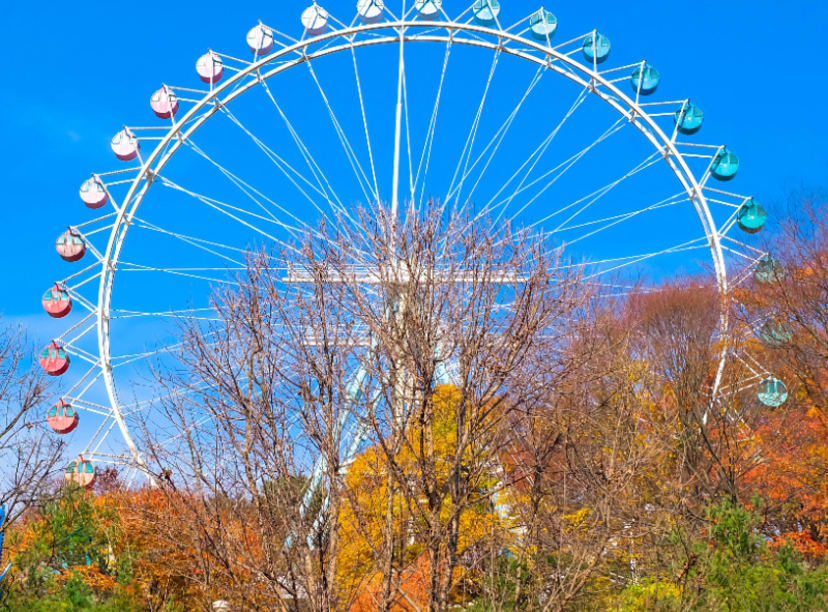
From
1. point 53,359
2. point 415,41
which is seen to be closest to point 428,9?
point 415,41

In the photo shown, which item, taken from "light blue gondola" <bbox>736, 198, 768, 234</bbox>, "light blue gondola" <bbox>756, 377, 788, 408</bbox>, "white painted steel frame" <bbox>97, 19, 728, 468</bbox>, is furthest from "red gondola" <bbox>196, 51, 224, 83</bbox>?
"light blue gondola" <bbox>756, 377, 788, 408</bbox>

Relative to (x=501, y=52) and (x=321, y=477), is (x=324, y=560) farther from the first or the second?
(x=501, y=52)

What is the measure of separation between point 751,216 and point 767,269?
2.81 meters

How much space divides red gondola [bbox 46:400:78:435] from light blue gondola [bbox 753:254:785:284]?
17.4 meters

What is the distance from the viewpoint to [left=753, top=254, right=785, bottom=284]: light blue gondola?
771 inches

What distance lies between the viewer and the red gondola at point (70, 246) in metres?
24.4

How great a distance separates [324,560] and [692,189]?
16404mm

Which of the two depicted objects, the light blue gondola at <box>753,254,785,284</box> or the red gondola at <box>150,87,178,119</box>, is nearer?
the light blue gondola at <box>753,254,785,284</box>

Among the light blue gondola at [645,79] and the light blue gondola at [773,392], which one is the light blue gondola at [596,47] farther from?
the light blue gondola at [773,392]

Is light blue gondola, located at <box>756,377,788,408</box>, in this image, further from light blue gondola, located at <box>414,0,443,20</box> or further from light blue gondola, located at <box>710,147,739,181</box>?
light blue gondola, located at <box>414,0,443,20</box>

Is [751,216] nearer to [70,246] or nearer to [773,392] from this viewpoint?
[773,392]

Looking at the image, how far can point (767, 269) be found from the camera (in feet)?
66.2

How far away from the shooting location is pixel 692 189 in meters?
22.2

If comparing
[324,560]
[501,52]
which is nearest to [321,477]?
[324,560]
